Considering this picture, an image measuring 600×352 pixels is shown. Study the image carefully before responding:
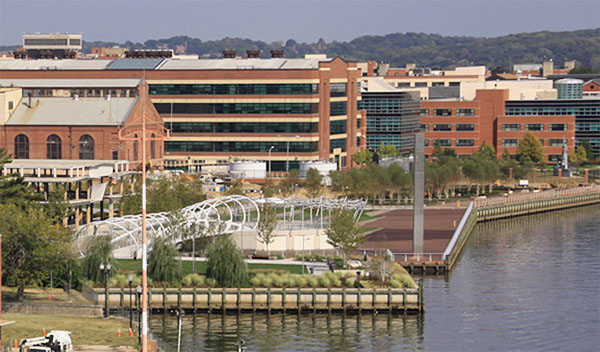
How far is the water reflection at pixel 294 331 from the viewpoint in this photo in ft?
279

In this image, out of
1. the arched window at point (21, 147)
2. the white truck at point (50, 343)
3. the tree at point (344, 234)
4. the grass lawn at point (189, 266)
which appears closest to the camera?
the white truck at point (50, 343)

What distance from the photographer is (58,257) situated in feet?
296

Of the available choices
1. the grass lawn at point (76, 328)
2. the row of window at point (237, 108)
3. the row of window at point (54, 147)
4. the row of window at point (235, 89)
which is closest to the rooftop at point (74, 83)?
the row of window at point (235, 89)

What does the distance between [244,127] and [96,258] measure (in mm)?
100828

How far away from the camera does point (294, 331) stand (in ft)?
293

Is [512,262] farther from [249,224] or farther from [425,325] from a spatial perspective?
[425,325]

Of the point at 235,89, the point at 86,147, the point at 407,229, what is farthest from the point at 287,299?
the point at 235,89

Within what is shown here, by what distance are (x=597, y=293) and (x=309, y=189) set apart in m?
68.0

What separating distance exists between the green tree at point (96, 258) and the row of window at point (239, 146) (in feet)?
320

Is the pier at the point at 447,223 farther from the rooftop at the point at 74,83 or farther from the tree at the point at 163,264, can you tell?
the rooftop at the point at 74,83

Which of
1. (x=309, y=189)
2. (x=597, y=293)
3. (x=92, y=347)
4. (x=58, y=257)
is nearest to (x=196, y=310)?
(x=58, y=257)

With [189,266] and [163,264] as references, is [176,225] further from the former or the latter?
[163,264]

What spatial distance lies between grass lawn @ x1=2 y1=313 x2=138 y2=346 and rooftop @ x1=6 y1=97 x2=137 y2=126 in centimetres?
9171

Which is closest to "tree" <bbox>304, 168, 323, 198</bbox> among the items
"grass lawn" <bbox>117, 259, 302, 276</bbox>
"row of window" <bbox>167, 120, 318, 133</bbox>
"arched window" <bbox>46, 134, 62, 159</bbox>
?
"row of window" <bbox>167, 120, 318, 133</bbox>
